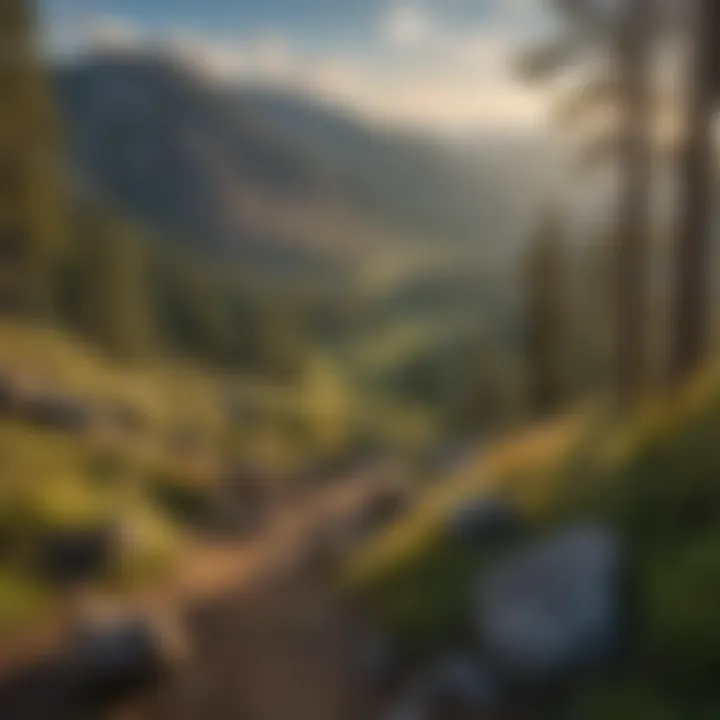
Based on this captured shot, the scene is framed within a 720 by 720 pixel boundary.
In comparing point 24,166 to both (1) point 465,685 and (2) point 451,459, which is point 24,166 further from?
(1) point 465,685

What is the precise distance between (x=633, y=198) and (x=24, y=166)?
1162 centimetres

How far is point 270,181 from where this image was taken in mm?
108625

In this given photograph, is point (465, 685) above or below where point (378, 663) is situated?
above

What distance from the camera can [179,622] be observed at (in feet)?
32.8

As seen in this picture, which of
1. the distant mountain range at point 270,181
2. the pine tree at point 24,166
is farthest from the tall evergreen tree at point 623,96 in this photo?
the distant mountain range at point 270,181

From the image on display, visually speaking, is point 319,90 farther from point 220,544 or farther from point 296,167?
point 296,167

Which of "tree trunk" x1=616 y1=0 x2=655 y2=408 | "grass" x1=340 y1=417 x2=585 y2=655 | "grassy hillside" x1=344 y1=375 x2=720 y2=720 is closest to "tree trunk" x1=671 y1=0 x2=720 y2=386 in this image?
"grassy hillside" x1=344 y1=375 x2=720 y2=720

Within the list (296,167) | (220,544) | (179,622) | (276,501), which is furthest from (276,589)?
(296,167)

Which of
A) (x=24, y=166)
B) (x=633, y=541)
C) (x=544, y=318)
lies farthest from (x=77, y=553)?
(x=544, y=318)

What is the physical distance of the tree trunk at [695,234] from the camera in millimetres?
10211

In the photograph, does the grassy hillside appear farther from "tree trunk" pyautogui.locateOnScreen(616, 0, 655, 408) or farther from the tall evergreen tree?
the tall evergreen tree

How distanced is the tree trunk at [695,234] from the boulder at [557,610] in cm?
376

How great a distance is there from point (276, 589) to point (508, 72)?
808 centimetres

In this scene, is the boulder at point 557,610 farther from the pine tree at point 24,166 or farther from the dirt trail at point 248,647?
the pine tree at point 24,166
